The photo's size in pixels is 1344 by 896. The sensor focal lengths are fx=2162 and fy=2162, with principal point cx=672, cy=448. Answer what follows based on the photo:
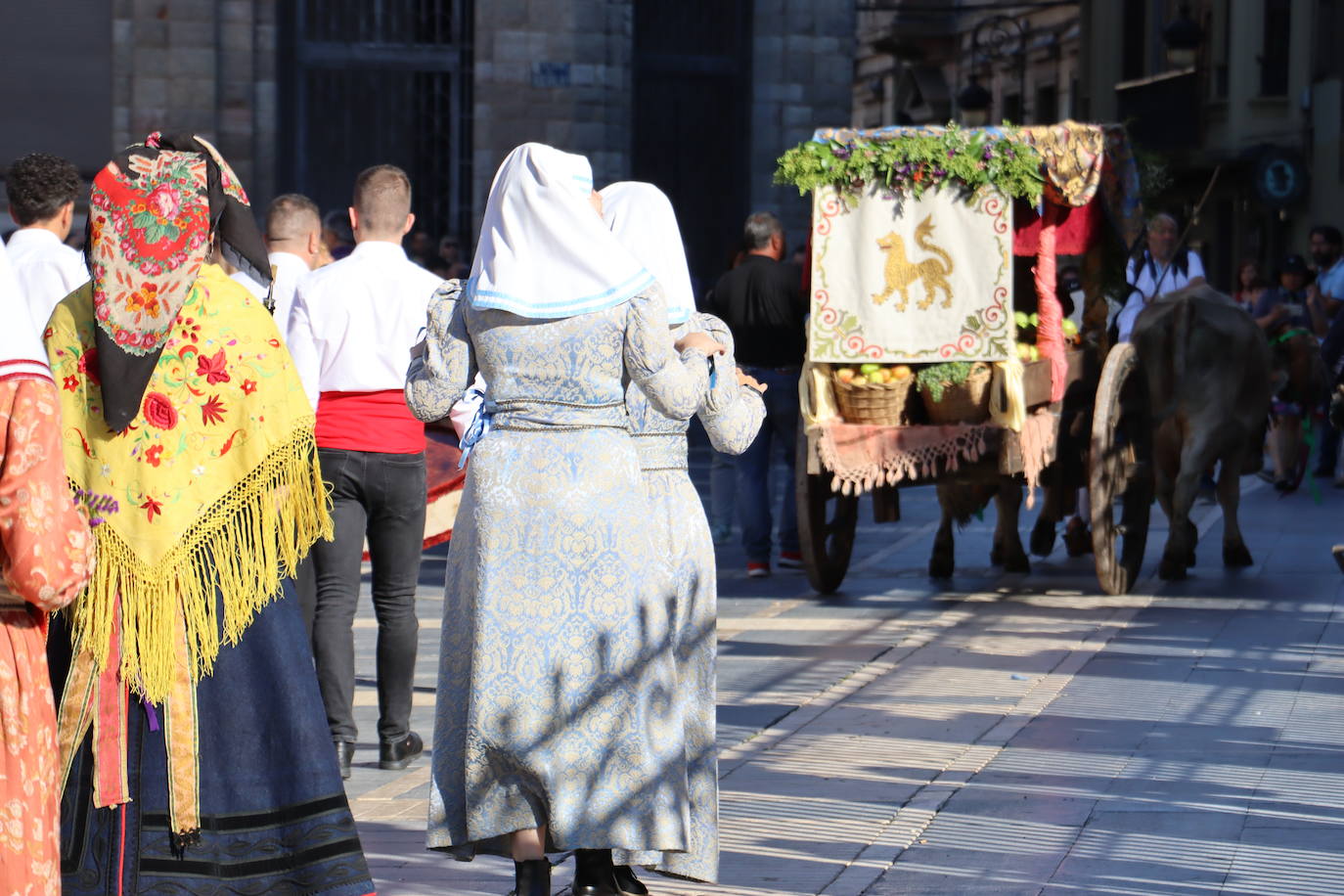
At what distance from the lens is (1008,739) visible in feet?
25.0

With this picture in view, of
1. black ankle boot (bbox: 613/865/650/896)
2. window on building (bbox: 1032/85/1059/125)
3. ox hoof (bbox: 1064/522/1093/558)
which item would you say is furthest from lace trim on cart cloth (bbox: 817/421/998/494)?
window on building (bbox: 1032/85/1059/125)

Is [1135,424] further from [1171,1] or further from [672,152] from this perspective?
[1171,1]

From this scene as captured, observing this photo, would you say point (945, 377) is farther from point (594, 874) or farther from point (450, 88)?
point (450, 88)

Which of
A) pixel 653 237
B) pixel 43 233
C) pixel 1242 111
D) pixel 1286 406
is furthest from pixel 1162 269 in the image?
pixel 1242 111

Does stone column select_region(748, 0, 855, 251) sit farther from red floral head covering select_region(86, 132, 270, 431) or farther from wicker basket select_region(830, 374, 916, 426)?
red floral head covering select_region(86, 132, 270, 431)

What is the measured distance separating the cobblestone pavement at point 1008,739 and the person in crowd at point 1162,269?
192 cm

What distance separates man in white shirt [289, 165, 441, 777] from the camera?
6.96m

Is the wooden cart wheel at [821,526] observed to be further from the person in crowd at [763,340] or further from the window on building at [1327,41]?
the window on building at [1327,41]

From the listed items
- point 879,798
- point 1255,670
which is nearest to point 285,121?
point 1255,670

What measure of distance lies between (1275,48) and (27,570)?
109ft

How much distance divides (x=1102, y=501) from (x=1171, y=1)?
28.1 metres

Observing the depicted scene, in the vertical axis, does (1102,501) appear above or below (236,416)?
below

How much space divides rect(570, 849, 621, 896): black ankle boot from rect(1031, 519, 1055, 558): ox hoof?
7604 millimetres

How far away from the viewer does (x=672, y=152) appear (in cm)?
2411
